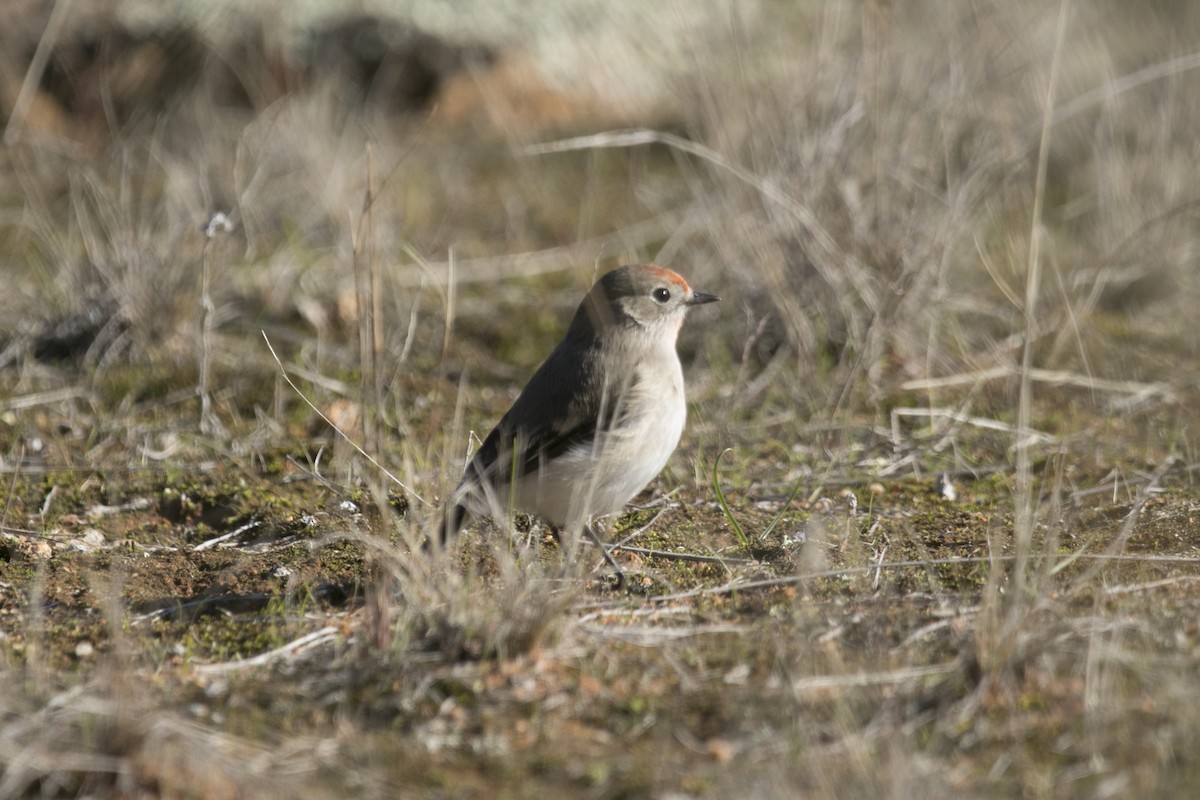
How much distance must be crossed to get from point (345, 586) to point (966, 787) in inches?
81.9

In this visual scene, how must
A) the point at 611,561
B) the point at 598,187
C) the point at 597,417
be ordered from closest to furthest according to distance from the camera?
the point at 611,561
the point at 597,417
the point at 598,187

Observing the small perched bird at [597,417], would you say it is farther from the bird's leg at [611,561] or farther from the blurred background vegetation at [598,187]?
the blurred background vegetation at [598,187]

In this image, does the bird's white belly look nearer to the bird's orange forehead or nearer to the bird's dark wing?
the bird's dark wing

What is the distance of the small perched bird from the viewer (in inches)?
167

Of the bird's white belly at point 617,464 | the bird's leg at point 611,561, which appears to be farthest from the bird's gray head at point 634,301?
the bird's leg at point 611,561

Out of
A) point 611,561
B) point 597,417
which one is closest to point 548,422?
point 597,417

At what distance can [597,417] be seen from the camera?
4520mm

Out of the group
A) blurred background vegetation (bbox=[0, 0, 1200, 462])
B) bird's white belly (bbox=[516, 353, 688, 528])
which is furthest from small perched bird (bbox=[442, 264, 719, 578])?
blurred background vegetation (bbox=[0, 0, 1200, 462])

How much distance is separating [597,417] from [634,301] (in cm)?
57

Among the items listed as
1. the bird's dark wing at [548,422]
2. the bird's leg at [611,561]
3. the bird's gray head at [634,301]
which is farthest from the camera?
the bird's gray head at [634,301]

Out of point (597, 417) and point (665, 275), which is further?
point (665, 275)

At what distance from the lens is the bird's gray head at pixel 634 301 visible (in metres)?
4.86

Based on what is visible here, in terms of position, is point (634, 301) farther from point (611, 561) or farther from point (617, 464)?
point (611, 561)

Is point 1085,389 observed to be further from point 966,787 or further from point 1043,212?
point 966,787
